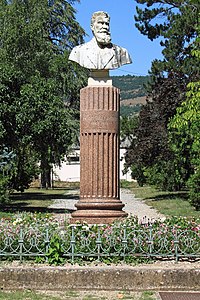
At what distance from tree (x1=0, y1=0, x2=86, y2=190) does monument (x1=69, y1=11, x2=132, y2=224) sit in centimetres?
1059

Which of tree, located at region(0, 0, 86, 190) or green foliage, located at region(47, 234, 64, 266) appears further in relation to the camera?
tree, located at region(0, 0, 86, 190)

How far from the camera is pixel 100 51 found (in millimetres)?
10789

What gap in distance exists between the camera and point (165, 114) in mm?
29250

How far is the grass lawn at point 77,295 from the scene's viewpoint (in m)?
7.45

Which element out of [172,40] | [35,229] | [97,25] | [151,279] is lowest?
[151,279]

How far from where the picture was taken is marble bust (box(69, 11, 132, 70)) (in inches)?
420

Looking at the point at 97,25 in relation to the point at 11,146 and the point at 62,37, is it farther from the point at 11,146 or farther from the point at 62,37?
the point at 62,37

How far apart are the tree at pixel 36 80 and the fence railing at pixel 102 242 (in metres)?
12.2

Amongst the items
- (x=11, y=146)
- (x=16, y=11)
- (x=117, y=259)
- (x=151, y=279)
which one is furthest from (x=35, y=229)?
(x=16, y=11)

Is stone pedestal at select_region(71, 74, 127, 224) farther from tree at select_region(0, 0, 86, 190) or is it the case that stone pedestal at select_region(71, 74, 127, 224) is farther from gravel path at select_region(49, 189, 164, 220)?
tree at select_region(0, 0, 86, 190)

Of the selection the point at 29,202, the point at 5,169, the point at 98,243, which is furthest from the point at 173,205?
the point at 98,243

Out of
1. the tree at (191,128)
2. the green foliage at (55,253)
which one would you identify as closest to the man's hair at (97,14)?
the tree at (191,128)

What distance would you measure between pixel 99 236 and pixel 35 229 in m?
1.02

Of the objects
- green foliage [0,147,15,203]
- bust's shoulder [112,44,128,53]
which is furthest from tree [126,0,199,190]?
bust's shoulder [112,44,128,53]
